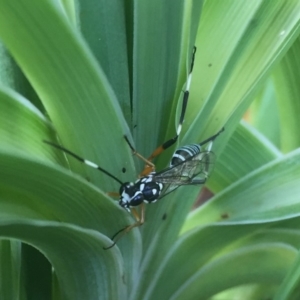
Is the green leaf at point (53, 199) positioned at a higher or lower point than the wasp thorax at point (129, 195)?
lower

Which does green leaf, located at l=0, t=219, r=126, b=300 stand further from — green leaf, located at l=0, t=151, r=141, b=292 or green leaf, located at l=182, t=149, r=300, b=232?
green leaf, located at l=182, t=149, r=300, b=232

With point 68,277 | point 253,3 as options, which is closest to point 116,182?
point 68,277

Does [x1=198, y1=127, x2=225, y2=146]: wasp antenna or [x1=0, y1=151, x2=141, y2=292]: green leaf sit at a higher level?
[x1=198, y1=127, x2=225, y2=146]: wasp antenna

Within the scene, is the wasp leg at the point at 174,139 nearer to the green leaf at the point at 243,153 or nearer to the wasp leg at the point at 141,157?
the wasp leg at the point at 141,157

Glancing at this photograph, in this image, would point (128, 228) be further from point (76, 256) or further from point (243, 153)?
point (243, 153)

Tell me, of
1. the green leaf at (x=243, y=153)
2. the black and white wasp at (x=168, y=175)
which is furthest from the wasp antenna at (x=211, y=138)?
the green leaf at (x=243, y=153)

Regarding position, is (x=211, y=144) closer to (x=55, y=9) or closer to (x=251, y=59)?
(x=251, y=59)

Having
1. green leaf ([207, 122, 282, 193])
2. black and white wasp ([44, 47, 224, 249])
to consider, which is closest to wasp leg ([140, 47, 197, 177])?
black and white wasp ([44, 47, 224, 249])

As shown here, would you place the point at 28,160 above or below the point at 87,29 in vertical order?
below
